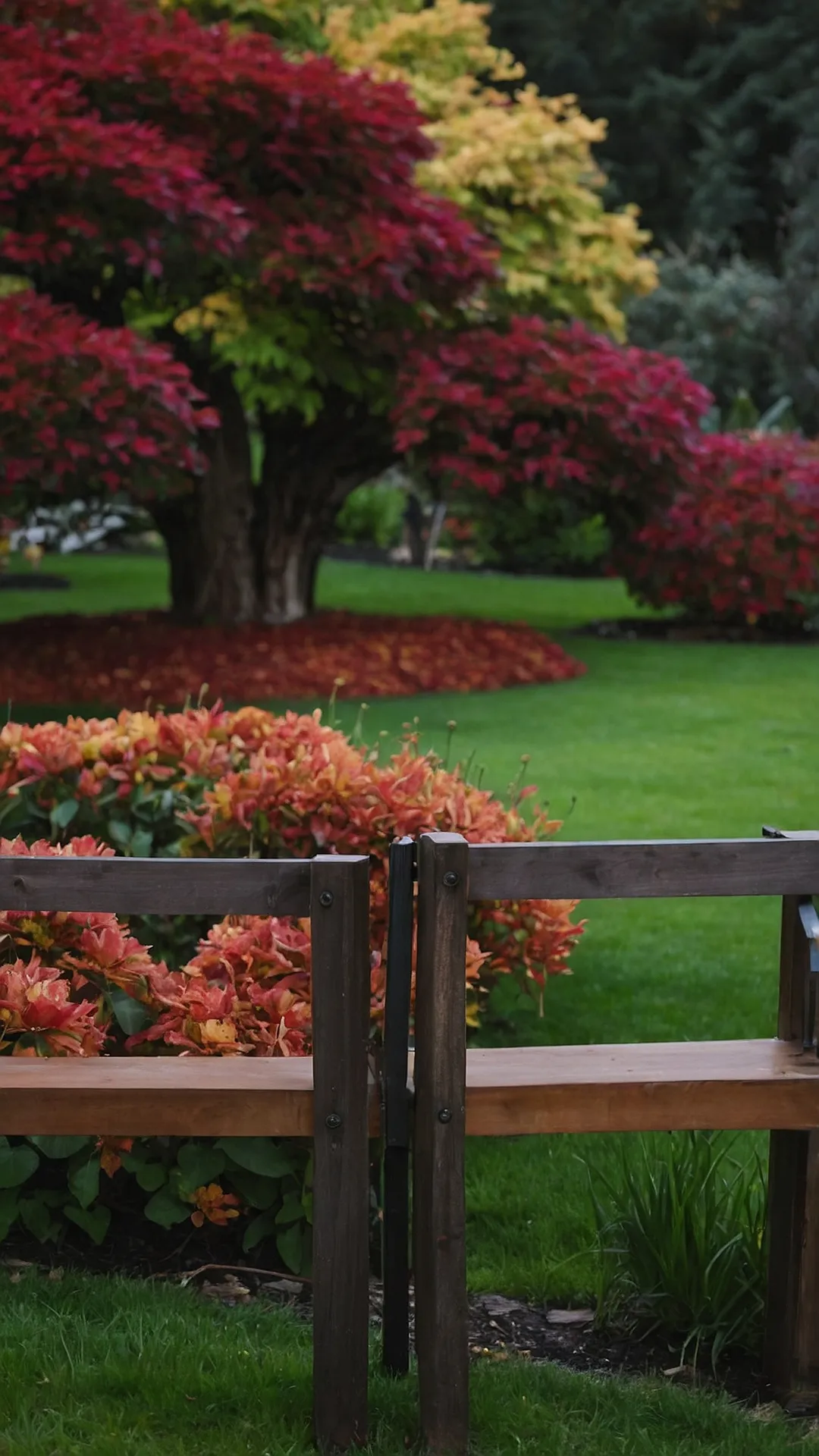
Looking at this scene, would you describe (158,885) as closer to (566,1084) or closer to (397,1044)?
(397,1044)

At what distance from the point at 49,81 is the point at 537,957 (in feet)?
24.5

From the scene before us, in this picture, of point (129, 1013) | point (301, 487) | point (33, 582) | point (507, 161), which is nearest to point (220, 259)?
point (301, 487)

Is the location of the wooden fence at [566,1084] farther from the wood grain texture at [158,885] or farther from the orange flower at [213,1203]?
the orange flower at [213,1203]

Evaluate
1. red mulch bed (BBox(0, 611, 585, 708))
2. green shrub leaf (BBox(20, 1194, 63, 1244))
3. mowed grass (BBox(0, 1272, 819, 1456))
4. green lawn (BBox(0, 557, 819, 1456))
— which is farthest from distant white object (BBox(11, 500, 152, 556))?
mowed grass (BBox(0, 1272, 819, 1456))

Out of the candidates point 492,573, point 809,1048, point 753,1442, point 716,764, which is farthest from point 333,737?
point 492,573

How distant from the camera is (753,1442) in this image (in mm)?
2746

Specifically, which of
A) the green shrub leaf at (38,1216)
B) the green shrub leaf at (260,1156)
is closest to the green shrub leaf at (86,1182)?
the green shrub leaf at (38,1216)

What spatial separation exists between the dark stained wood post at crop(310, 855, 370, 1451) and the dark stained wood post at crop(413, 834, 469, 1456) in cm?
9

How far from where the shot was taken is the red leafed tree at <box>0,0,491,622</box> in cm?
955

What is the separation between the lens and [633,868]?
8.79 feet

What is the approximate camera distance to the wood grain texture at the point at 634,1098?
8.87 ft

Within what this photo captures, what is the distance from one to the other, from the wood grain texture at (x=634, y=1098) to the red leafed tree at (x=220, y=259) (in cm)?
707

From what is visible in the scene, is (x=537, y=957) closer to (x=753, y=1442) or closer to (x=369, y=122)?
(x=753, y=1442)

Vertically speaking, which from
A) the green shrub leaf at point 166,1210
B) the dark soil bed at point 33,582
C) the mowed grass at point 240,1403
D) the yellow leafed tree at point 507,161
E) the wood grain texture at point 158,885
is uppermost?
the yellow leafed tree at point 507,161
